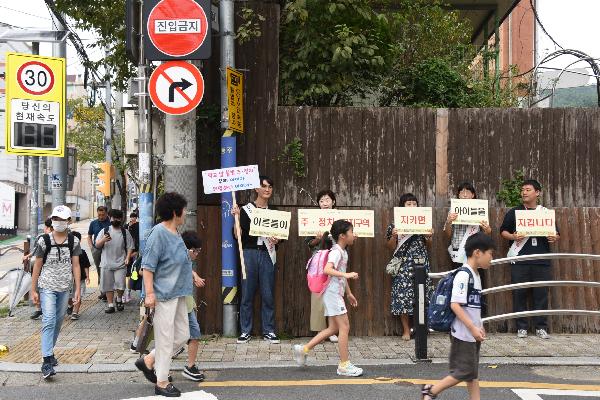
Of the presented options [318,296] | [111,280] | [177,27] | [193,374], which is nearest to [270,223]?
[318,296]

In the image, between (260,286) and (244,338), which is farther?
(260,286)

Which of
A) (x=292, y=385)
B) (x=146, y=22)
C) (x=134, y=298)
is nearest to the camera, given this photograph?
(x=292, y=385)

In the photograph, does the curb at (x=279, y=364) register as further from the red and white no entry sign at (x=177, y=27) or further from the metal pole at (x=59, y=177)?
the metal pole at (x=59, y=177)

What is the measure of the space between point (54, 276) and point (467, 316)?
14.7 ft

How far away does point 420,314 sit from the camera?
24.8 feet

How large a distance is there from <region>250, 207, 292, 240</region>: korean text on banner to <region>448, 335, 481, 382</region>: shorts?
3.67 m

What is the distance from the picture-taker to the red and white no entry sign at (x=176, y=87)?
8195mm

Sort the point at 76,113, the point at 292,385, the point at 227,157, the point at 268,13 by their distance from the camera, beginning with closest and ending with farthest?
the point at 292,385
the point at 227,157
the point at 268,13
the point at 76,113

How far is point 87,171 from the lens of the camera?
90688 mm

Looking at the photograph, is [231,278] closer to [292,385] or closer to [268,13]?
[292,385]

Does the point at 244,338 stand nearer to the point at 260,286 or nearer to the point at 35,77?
the point at 260,286

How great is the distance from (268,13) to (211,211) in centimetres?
293

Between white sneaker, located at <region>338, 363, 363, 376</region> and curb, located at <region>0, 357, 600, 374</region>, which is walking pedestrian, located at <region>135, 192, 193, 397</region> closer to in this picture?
curb, located at <region>0, 357, 600, 374</region>

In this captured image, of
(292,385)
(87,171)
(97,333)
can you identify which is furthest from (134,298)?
(87,171)
